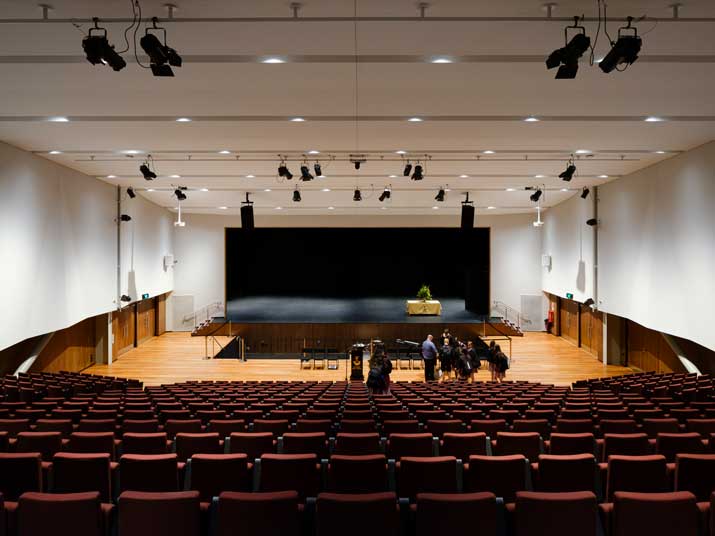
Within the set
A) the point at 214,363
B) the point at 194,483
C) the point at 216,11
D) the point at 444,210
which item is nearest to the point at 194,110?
the point at 216,11

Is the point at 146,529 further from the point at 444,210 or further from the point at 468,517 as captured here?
the point at 444,210

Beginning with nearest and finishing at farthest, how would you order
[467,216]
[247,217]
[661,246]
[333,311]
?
[661,246]
[467,216]
[247,217]
[333,311]

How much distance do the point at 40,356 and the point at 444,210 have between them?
17072 millimetres

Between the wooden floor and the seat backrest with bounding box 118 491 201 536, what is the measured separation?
13.3 meters

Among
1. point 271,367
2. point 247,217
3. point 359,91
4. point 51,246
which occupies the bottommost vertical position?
point 271,367

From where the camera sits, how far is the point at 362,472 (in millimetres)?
3799

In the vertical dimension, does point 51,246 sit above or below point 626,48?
below

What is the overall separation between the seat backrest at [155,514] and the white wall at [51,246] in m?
10.9

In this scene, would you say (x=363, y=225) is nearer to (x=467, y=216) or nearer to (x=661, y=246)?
(x=467, y=216)

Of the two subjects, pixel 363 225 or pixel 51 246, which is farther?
pixel 363 225

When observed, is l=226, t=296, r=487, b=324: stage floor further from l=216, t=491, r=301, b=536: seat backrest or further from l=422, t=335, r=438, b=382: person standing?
l=216, t=491, r=301, b=536: seat backrest

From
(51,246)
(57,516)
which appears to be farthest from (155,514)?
(51,246)

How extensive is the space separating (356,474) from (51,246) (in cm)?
1293

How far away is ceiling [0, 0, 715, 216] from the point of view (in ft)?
20.1
